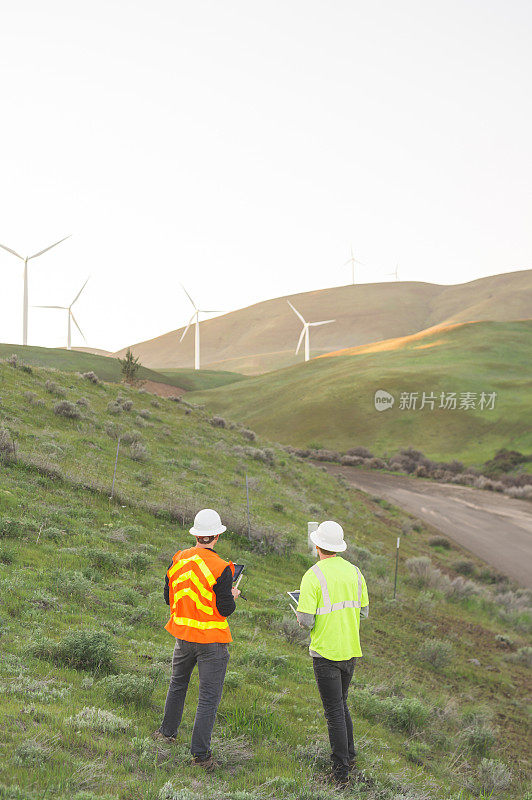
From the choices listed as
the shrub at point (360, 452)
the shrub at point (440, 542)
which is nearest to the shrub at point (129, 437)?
the shrub at point (440, 542)

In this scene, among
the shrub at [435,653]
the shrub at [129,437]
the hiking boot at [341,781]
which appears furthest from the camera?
the shrub at [129,437]

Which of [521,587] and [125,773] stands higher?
[125,773]

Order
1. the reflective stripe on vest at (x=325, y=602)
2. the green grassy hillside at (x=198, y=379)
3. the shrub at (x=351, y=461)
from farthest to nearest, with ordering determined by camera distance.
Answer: the green grassy hillside at (x=198, y=379), the shrub at (x=351, y=461), the reflective stripe on vest at (x=325, y=602)

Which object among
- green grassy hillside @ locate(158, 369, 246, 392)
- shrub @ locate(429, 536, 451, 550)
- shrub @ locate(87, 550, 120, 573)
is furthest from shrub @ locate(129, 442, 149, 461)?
green grassy hillside @ locate(158, 369, 246, 392)

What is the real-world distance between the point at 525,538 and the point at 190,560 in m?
30.2

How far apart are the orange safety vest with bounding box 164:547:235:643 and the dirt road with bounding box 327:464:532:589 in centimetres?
2205

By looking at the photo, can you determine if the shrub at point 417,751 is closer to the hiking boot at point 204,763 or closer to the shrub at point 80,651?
the hiking boot at point 204,763

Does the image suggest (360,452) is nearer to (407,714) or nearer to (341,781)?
(407,714)

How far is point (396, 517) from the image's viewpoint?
34.6 meters

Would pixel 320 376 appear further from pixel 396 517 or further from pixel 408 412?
pixel 396 517

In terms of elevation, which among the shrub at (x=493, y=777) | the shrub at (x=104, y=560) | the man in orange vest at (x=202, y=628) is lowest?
the shrub at (x=493, y=777)

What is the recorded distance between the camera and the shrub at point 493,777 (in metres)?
8.22

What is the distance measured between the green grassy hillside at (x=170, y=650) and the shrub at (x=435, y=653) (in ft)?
0.12

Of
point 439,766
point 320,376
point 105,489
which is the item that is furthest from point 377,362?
point 439,766
